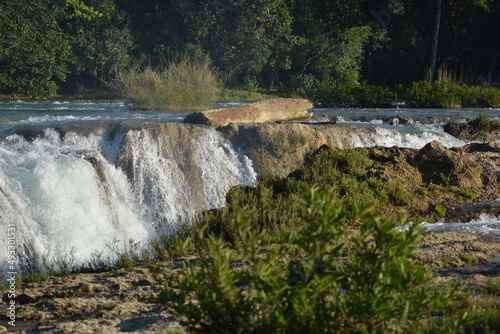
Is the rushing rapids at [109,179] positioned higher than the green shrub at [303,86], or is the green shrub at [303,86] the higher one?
the green shrub at [303,86]

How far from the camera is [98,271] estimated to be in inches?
246

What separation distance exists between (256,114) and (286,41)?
66.2ft

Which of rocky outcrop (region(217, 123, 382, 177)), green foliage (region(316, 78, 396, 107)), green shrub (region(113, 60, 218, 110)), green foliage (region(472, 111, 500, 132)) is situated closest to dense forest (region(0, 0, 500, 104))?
green foliage (region(316, 78, 396, 107))

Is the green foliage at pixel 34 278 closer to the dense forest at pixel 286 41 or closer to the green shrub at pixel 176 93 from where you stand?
the green shrub at pixel 176 93

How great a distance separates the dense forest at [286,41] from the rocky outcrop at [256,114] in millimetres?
13571

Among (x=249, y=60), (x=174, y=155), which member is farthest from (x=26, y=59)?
(x=174, y=155)

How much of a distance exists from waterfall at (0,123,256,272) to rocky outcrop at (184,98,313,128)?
3.72 feet

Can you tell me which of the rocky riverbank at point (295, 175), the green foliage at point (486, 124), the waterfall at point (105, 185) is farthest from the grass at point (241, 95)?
the waterfall at point (105, 185)

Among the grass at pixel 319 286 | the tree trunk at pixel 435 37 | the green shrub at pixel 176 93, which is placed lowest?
the grass at pixel 319 286

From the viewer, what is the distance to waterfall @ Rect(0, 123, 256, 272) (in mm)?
7461

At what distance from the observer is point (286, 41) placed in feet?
108

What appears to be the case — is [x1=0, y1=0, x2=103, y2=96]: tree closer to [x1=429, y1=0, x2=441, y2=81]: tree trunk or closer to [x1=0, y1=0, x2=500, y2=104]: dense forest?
[x1=0, y1=0, x2=500, y2=104]: dense forest

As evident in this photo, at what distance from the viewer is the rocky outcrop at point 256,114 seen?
1179 cm

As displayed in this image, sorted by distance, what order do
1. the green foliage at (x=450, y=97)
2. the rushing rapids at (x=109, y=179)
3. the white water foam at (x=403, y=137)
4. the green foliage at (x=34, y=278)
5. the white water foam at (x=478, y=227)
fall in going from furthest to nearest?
the green foliage at (x=450, y=97) < the white water foam at (x=403, y=137) < the rushing rapids at (x=109, y=179) < the white water foam at (x=478, y=227) < the green foliage at (x=34, y=278)
